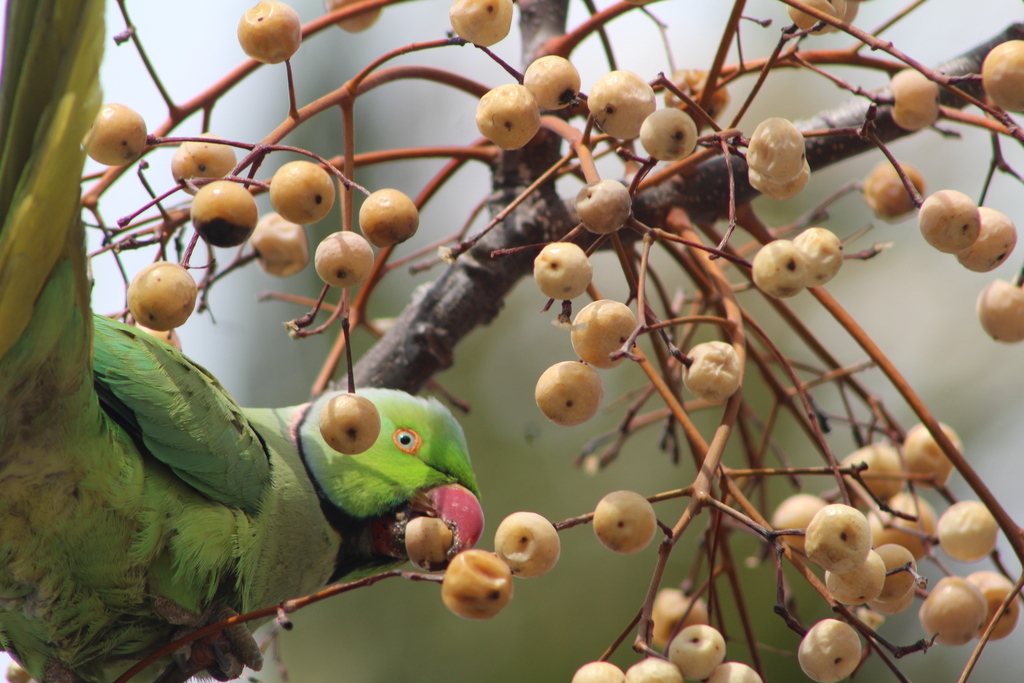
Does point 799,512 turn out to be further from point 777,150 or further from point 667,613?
point 777,150

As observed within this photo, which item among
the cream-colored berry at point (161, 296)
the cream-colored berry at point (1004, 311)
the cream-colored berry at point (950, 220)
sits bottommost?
the cream-colored berry at point (161, 296)

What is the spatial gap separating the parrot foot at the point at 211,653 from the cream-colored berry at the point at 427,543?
38cm

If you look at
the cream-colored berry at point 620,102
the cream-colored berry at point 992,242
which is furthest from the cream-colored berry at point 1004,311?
the cream-colored berry at point 620,102

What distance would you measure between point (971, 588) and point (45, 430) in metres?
1.55

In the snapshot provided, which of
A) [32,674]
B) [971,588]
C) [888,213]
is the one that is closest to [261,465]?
[32,674]

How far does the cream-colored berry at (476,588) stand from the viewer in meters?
0.99

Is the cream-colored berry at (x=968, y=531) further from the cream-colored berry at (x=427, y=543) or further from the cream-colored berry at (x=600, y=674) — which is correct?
the cream-colored berry at (x=427, y=543)

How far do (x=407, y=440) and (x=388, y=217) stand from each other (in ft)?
2.99

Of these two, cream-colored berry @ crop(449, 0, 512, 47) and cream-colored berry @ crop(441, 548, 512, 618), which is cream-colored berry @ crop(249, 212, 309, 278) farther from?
cream-colored berry @ crop(441, 548, 512, 618)

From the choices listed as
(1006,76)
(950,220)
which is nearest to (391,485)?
(950,220)

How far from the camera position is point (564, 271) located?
1.09 m

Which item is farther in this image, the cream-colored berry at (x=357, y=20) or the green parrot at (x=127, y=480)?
the cream-colored berry at (x=357, y=20)

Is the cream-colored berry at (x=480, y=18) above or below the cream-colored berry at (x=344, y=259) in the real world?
above

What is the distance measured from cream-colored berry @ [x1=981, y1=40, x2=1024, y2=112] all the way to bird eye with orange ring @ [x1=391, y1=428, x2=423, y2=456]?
1353mm
